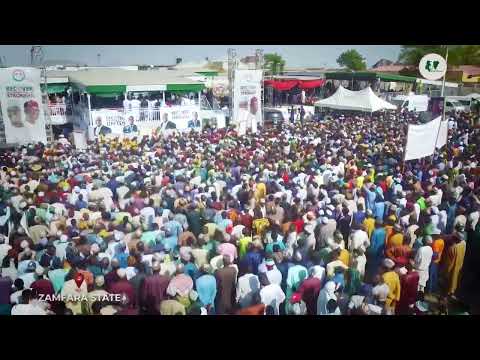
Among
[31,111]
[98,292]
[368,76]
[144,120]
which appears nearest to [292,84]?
[368,76]

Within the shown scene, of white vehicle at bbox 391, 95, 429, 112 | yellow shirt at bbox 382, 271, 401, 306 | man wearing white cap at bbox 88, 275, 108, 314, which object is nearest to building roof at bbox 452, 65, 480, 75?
white vehicle at bbox 391, 95, 429, 112

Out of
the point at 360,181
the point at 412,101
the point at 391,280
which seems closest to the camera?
the point at 391,280

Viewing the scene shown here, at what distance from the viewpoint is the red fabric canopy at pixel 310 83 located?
16.2 feet

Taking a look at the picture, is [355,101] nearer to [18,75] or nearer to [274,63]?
[274,63]

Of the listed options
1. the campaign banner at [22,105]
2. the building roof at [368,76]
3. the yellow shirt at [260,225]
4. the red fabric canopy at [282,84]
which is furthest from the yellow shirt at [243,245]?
the campaign banner at [22,105]

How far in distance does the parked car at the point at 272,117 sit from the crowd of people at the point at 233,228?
0.27m

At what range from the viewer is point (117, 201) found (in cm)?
467

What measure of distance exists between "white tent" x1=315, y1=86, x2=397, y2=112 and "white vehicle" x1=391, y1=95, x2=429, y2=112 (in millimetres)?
75

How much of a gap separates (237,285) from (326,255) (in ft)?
3.25

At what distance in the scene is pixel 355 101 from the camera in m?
5.00

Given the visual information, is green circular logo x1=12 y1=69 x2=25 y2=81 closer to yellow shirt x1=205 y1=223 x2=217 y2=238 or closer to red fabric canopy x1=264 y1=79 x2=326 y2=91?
yellow shirt x1=205 y1=223 x2=217 y2=238

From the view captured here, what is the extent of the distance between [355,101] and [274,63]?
1.07m

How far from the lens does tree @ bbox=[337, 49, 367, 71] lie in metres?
4.54
